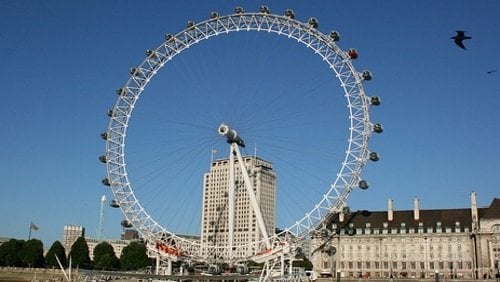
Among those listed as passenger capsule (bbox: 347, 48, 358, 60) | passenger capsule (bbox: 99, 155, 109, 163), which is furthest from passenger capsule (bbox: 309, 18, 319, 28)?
passenger capsule (bbox: 99, 155, 109, 163)

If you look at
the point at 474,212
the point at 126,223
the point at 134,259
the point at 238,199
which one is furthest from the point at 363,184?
the point at 238,199

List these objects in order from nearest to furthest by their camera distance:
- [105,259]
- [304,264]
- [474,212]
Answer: [474,212], [105,259], [304,264]

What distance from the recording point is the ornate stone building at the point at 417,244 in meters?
99.8

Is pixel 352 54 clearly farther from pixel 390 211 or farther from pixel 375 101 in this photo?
pixel 390 211

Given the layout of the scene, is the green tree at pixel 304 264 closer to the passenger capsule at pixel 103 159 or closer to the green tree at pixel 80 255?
the green tree at pixel 80 255

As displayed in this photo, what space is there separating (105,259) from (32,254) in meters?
15.8

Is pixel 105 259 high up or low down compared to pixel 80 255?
down

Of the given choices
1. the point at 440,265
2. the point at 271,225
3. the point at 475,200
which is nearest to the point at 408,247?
the point at 440,265

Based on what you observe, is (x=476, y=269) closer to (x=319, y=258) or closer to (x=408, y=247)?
(x=408, y=247)

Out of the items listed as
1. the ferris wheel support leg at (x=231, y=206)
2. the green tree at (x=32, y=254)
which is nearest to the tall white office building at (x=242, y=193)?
the ferris wheel support leg at (x=231, y=206)

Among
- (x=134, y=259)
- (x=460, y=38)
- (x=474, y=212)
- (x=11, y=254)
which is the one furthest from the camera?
(x=11, y=254)

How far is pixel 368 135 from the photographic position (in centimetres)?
6197

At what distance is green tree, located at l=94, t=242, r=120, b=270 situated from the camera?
12346 cm

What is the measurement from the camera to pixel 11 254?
412 feet
